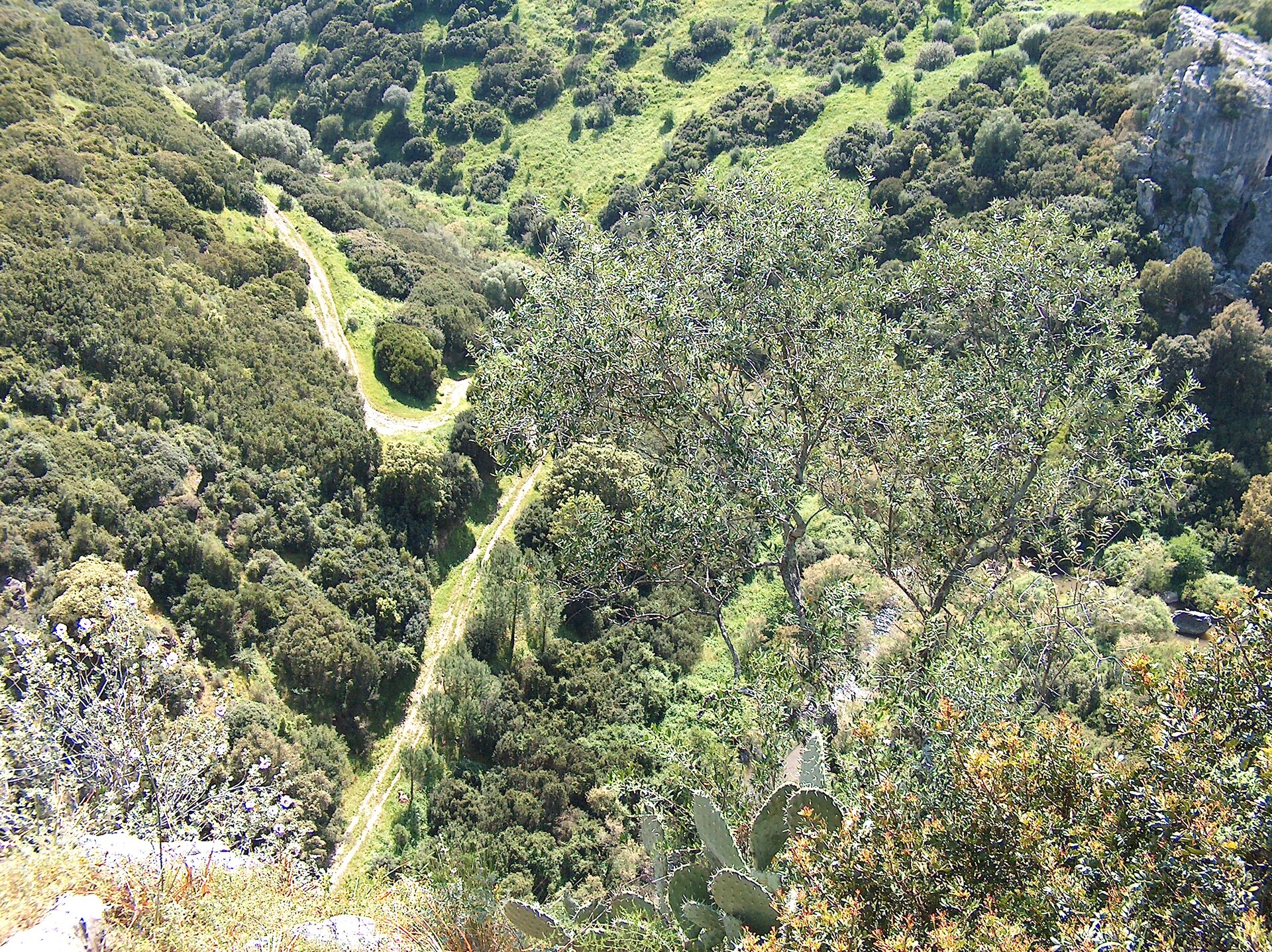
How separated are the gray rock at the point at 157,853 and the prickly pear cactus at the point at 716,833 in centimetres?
520

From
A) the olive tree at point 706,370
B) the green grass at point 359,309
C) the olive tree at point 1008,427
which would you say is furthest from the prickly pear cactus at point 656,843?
the green grass at point 359,309

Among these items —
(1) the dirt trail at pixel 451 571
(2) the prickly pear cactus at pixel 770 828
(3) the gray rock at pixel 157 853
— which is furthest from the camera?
(1) the dirt trail at pixel 451 571

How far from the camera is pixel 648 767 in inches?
738

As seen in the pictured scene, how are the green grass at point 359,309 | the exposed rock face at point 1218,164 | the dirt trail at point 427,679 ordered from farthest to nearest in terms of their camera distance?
the exposed rock face at point 1218,164, the green grass at point 359,309, the dirt trail at point 427,679

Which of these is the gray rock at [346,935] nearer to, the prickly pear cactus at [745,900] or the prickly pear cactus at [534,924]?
the prickly pear cactus at [534,924]

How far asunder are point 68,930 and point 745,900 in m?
5.63

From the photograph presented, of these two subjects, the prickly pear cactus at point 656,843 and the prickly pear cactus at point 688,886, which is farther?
the prickly pear cactus at point 656,843

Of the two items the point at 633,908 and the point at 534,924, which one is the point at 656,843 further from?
the point at 534,924

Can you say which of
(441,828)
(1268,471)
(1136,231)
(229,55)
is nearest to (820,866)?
(441,828)

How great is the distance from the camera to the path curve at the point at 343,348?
30047 millimetres

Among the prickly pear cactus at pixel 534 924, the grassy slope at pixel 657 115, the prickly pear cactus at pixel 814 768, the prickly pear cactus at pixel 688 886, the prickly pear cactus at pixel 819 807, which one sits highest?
the prickly pear cactus at pixel 819 807

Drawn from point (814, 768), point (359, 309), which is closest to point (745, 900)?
point (814, 768)

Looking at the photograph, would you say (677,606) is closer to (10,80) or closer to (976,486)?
(976,486)

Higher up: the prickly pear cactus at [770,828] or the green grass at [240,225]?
the prickly pear cactus at [770,828]
